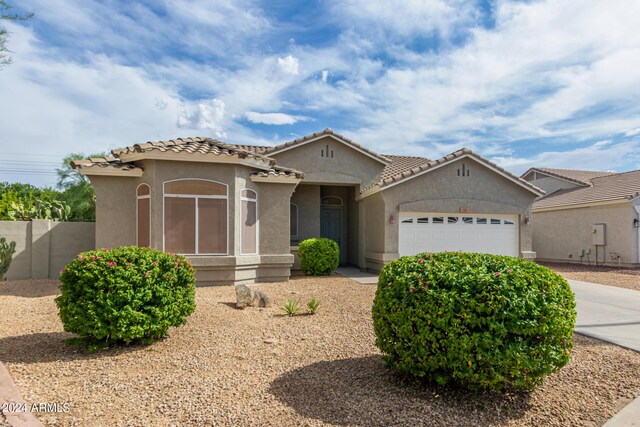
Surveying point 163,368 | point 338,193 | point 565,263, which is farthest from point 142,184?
point 565,263

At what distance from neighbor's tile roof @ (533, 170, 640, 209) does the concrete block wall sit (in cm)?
2326

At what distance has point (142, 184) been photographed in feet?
37.2

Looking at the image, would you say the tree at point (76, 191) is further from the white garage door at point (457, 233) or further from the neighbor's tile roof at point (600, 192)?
the neighbor's tile roof at point (600, 192)

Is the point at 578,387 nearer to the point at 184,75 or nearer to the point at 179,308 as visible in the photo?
the point at 179,308

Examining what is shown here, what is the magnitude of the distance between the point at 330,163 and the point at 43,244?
35.4 feet

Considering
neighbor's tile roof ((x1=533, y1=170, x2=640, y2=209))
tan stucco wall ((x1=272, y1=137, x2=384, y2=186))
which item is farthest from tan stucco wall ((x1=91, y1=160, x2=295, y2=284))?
neighbor's tile roof ((x1=533, y1=170, x2=640, y2=209))

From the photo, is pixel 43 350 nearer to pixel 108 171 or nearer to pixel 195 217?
pixel 195 217

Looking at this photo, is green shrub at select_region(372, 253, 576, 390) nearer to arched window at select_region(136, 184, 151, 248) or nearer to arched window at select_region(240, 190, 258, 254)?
arched window at select_region(240, 190, 258, 254)

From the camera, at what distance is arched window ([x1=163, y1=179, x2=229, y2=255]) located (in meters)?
11.0

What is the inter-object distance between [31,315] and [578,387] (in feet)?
31.0

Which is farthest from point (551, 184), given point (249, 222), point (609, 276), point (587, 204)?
point (249, 222)

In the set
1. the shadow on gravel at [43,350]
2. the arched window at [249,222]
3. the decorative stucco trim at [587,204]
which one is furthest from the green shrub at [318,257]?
the decorative stucco trim at [587,204]

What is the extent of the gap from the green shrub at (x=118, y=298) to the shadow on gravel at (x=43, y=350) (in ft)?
0.53

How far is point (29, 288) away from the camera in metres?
10.4
